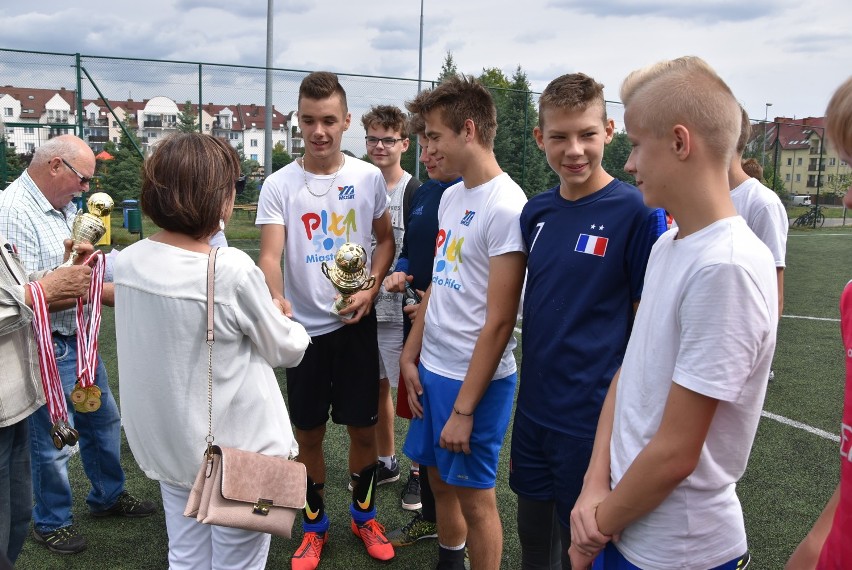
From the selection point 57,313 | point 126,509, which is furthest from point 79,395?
point 126,509

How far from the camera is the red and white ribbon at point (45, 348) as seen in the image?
2.31 m

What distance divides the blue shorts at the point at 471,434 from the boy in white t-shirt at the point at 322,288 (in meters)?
0.68

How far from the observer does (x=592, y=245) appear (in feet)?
6.94

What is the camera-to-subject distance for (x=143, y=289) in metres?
1.96

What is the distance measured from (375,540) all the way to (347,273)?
53.2 inches

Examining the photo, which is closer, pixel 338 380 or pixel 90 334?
pixel 90 334

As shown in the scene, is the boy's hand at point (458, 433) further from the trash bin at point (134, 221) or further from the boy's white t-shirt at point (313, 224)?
the trash bin at point (134, 221)

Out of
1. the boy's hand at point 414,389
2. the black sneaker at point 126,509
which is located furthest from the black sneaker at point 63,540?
the boy's hand at point 414,389

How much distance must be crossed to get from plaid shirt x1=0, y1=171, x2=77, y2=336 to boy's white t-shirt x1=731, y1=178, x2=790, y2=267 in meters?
3.72

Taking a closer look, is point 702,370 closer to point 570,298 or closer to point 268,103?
point 570,298

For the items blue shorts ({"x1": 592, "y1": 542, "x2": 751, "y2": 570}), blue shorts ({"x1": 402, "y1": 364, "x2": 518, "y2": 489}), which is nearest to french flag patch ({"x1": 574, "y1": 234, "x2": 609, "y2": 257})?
blue shorts ({"x1": 402, "y1": 364, "x2": 518, "y2": 489})

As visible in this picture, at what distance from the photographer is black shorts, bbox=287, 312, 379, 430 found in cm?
330

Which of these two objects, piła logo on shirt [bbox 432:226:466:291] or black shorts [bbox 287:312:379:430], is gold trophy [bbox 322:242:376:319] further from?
piła logo on shirt [bbox 432:226:466:291]

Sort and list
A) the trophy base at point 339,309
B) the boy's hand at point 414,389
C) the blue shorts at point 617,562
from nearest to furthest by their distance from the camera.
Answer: the blue shorts at point 617,562 < the boy's hand at point 414,389 < the trophy base at point 339,309
